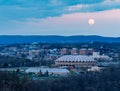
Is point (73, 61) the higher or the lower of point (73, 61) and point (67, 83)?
the lower

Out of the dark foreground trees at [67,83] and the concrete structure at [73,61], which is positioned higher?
the dark foreground trees at [67,83]

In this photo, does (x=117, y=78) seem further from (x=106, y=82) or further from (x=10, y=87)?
(x=10, y=87)

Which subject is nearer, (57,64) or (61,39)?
(57,64)

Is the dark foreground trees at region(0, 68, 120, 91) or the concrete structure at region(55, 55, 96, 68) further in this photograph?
the concrete structure at region(55, 55, 96, 68)

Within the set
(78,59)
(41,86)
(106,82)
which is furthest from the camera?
(78,59)

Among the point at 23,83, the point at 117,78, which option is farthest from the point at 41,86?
the point at 117,78

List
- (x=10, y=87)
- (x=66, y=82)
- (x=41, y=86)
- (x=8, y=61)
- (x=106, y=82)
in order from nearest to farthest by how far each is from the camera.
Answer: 1. (x=10, y=87)
2. (x=41, y=86)
3. (x=66, y=82)
4. (x=106, y=82)
5. (x=8, y=61)

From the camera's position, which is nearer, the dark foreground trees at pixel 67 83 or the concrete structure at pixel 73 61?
the dark foreground trees at pixel 67 83
